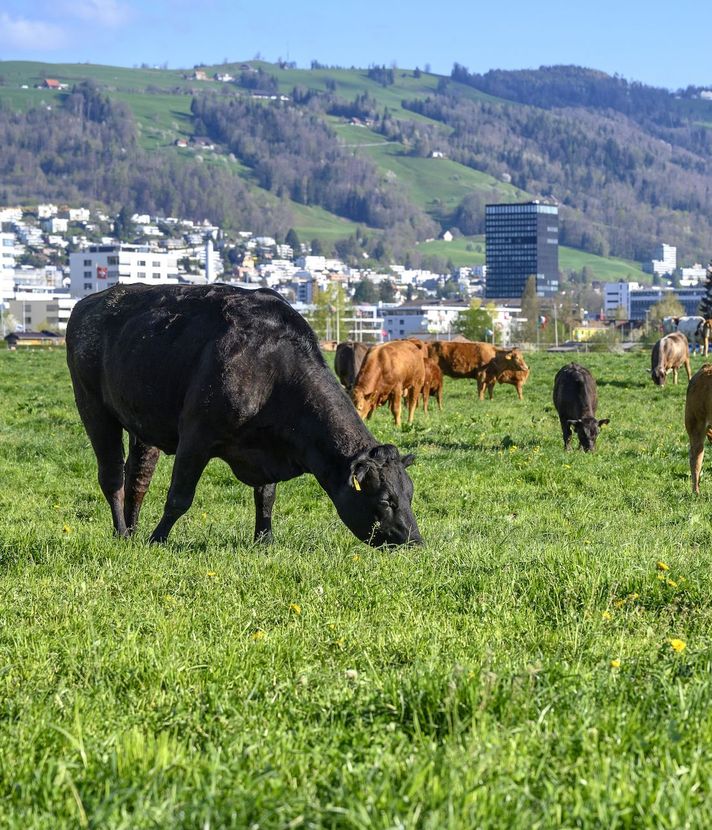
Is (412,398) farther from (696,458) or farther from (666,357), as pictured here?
(696,458)

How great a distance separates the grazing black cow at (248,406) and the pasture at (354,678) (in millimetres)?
466

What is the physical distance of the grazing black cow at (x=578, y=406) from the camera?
64.5ft

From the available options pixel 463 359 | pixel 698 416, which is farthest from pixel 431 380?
pixel 698 416

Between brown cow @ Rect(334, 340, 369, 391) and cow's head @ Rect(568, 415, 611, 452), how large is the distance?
1442 cm

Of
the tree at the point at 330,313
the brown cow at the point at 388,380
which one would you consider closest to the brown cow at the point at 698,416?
the brown cow at the point at 388,380

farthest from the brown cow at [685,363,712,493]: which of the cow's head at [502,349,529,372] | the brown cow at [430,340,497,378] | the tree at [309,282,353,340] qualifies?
the tree at [309,282,353,340]

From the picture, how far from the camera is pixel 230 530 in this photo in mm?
11305

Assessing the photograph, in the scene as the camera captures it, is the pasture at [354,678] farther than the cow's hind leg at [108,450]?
No

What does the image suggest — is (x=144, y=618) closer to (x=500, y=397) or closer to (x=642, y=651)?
(x=642, y=651)

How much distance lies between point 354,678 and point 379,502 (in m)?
4.25

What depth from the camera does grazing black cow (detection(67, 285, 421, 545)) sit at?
959 centimetres

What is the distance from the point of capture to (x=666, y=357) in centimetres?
3356

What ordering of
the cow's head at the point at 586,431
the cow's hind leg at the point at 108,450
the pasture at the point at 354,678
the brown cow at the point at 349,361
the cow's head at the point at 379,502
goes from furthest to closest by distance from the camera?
1. the brown cow at the point at 349,361
2. the cow's head at the point at 586,431
3. the cow's hind leg at the point at 108,450
4. the cow's head at the point at 379,502
5. the pasture at the point at 354,678

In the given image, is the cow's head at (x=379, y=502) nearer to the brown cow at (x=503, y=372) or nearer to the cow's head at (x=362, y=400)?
the cow's head at (x=362, y=400)
